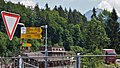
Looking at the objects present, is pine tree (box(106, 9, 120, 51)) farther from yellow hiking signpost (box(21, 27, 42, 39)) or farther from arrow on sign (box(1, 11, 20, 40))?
arrow on sign (box(1, 11, 20, 40))

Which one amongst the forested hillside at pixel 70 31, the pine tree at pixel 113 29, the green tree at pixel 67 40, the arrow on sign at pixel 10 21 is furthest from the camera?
the green tree at pixel 67 40

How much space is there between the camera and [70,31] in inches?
4520

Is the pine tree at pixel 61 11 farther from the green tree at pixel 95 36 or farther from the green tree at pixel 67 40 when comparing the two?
the green tree at pixel 95 36

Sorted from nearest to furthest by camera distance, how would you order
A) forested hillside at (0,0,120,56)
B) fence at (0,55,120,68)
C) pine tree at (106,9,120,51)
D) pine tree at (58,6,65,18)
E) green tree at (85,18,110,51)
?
fence at (0,55,120,68), green tree at (85,18,110,51), forested hillside at (0,0,120,56), pine tree at (106,9,120,51), pine tree at (58,6,65,18)

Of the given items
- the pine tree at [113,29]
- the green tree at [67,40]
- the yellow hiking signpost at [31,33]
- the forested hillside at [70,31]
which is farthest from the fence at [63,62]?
the green tree at [67,40]

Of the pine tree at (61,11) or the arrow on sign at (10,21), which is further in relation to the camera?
the pine tree at (61,11)

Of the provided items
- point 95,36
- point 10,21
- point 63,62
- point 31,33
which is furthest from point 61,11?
point 10,21

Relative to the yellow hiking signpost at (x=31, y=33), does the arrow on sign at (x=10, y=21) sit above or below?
above

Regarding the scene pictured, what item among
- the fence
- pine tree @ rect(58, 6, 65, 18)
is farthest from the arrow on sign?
pine tree @ rect(58, 6, 65, 18)

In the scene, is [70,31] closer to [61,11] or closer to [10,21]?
[61,11]

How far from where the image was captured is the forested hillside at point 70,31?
259 ft

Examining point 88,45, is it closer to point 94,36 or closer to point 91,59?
point 94,36

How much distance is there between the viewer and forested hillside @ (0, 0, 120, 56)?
259 ft

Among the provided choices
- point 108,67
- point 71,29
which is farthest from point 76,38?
point 108,67
